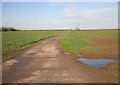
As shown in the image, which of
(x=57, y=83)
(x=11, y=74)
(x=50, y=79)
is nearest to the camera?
(x=57, y=83)

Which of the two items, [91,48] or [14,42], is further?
[14,42]

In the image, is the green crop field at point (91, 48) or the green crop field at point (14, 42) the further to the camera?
the green crop field at point (14, 42)

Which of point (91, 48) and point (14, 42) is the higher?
point (14, 42)

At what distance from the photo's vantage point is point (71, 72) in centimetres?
1161

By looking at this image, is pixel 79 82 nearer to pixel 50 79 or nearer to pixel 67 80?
pixel 67 80

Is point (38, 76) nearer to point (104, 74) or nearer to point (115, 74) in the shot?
point (104, 74)

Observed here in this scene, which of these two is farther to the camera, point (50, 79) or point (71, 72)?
point (71, 72)

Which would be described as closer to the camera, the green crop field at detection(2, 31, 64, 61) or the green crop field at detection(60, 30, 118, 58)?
the green crop field at detection(60, 30, 118, 58)

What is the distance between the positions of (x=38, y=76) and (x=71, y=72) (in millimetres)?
2120

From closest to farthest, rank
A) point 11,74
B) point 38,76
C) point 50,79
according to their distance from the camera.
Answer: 1. point 50,79
2. point 38,76
3. point 11,74

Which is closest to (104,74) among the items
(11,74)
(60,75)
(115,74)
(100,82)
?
(115,74)

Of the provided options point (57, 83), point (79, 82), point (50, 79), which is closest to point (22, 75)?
point (50, 79)

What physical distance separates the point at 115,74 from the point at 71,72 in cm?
262

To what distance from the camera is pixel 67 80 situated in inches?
385
